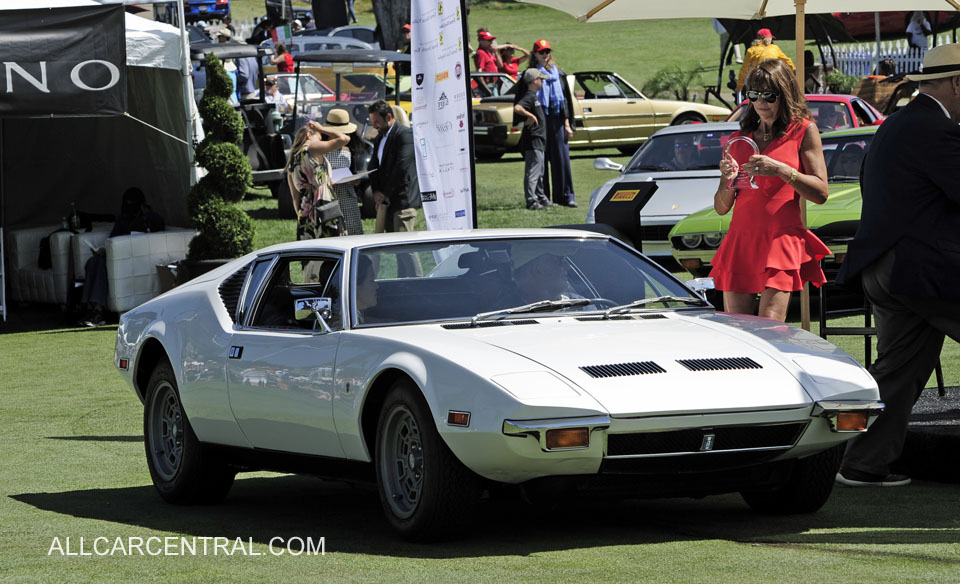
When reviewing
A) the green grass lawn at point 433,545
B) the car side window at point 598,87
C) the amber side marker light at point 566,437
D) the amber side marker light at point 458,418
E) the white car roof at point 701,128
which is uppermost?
the car side window at point 598,87

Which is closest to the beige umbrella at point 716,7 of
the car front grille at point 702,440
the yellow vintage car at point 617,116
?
the car front grille at point 702,440

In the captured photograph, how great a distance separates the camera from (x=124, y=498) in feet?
24.6

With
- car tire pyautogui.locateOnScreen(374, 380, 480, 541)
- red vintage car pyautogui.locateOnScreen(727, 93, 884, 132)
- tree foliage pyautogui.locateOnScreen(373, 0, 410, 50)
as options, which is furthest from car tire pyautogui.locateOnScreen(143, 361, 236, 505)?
tree foliage pyautogui.locateOnScreen(373, 0, 410, 50)

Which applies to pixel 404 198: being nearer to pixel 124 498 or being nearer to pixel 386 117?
pixel 386 117

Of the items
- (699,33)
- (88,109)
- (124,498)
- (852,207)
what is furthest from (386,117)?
(699,33)

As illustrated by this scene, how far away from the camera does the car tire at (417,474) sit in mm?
5488

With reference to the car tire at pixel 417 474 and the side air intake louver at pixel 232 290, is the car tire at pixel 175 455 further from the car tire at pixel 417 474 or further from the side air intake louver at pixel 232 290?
the car tire at pixel 417 474

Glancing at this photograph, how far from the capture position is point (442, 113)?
10008mm

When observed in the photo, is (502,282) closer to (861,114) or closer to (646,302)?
(646,302)

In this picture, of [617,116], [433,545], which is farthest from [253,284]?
[617,116]

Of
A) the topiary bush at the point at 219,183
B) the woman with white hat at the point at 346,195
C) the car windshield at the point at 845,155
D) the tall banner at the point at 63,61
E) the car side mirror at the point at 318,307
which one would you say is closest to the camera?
the car side mirror at the point at 318,307

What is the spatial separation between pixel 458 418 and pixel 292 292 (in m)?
2.03

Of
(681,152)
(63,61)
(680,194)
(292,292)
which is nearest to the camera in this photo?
(292,292)

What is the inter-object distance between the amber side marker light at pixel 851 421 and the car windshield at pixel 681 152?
10.3m
